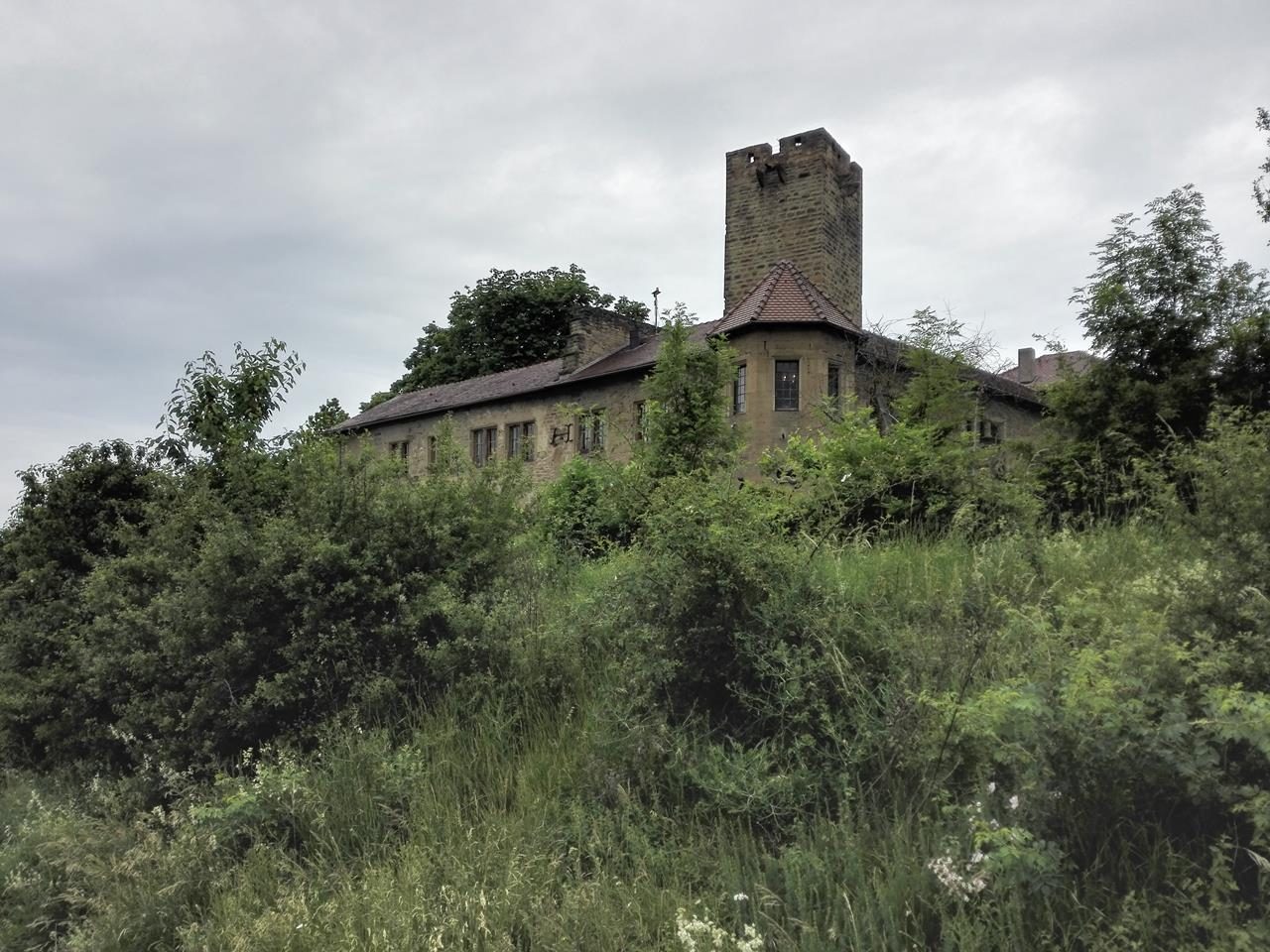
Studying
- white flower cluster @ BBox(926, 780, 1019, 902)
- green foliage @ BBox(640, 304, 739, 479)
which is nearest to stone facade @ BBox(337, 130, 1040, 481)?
green foliage @ BBox(640, 304, 739, 479)

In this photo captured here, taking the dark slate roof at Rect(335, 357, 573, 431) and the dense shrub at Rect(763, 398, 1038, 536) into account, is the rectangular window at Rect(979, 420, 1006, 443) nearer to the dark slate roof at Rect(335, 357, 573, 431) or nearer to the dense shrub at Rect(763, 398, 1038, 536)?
the dark slate roof at Rect(335, 357, 573, 431)

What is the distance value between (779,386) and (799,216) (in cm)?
643

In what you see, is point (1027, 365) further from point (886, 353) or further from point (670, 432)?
point (670, 432)

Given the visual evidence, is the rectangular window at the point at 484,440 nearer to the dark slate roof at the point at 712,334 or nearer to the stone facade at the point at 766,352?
the stone facade at the point at 766,352

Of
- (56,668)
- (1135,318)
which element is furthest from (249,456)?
(1135,318)

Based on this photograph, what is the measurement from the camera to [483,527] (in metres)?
7.68

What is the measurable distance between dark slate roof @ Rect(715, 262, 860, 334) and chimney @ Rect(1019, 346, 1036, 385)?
63.7 feet

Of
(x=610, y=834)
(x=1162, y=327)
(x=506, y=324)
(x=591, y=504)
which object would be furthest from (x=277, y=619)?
(x=506, y=324)

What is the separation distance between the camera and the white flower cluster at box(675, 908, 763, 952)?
335cm

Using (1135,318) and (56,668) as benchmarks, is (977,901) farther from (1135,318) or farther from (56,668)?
(1135,318)

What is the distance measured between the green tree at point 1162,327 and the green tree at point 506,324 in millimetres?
30935

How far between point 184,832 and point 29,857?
4.85ft

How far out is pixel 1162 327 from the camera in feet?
53.9

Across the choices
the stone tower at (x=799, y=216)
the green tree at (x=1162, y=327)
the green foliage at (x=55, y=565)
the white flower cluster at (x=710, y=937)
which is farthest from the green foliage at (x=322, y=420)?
the stone tower at (x=799, y=216)
